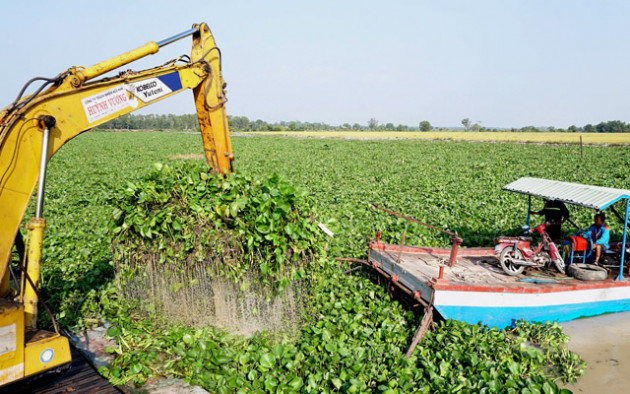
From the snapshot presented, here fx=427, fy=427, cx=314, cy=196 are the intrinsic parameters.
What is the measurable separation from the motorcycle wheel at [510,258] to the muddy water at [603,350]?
3.37 feet

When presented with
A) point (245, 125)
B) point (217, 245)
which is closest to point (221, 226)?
point (217, 245)

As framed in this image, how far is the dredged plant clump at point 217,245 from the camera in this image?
17.6 feet

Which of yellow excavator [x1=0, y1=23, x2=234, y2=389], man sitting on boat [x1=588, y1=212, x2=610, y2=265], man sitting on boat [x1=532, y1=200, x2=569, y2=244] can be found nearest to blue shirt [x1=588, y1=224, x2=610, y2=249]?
man sitting on boat [x1=588, y1=212, x2=610, y2=265]

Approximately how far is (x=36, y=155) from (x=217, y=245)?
2.17 metres

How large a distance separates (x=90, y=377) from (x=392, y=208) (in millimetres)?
9377

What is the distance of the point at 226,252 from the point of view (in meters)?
5.39

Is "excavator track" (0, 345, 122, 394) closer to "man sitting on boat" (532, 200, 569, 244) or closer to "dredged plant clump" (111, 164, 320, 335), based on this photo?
"dredged plant clump" (111, 164, 320, 335)

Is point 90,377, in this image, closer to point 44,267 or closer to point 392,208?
point 44,267

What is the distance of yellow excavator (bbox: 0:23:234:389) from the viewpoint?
3.94 metres

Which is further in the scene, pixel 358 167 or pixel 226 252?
pixel 358 167

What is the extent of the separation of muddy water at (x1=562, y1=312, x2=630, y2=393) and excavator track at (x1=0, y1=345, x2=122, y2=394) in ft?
18.4

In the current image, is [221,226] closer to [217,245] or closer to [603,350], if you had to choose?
[217,245]

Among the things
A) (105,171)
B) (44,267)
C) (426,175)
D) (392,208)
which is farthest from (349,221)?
(105,171)

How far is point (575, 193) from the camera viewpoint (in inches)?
269
